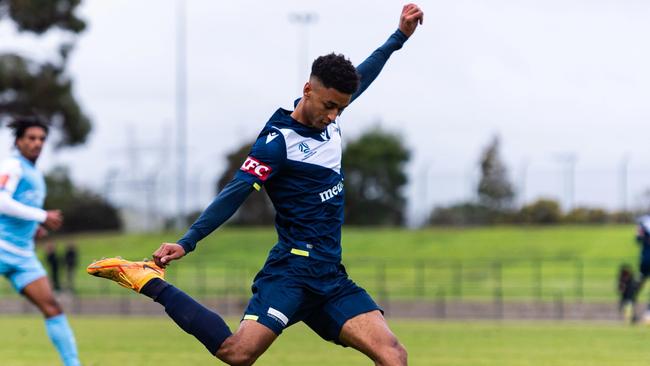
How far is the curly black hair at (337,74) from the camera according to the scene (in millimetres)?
7457

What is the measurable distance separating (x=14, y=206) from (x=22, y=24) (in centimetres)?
3897

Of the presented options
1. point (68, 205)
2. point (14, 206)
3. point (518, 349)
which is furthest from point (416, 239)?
point (14, 206)

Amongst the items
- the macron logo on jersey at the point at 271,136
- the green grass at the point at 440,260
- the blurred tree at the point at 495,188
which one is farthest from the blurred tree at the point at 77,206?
the macron logo on jersey at the point at 271,136

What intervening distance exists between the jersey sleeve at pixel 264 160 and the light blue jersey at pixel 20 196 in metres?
4.25

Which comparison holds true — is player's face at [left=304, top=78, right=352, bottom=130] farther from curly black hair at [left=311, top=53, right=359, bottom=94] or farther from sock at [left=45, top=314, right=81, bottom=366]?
sock at [left=45, top=314, right=81, bottom=366]

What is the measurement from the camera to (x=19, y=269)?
11.2 meters

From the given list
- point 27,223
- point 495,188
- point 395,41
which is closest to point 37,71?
point 495,188

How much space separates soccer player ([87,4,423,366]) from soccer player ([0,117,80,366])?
3.30 metres

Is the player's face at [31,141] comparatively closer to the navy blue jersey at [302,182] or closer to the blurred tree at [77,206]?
the navy blue jersey at [302,182]

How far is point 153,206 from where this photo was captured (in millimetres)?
64312

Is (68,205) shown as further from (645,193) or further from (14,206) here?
(14,206)

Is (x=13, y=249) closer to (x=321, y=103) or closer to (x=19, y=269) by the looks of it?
(x=19, y=269)

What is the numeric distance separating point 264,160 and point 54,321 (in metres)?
4.21

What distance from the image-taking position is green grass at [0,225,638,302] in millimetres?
38594
